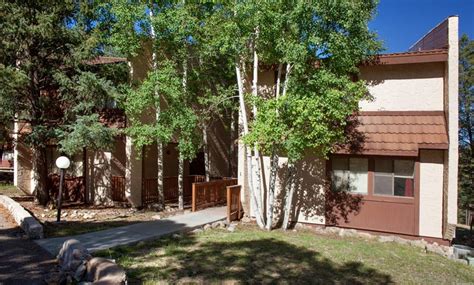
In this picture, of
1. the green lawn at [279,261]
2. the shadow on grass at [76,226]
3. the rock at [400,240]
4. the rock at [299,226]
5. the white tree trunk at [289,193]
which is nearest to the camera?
the green lawn at [279,261]

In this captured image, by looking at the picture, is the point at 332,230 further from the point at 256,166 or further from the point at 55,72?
the point at 55,72

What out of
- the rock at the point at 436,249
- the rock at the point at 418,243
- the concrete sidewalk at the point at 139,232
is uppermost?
the concrete sidewalk at the point at 139,232

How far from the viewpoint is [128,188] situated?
13.8m

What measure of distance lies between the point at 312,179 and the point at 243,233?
278cm

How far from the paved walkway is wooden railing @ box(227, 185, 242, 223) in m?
5.41

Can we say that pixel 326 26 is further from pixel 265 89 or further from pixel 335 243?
pixel 335 243

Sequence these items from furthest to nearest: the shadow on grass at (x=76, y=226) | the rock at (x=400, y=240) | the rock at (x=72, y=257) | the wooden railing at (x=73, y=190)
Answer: the wooden railing at (x=73, y=190), the rock at (x=400, y=240), the shadow on grass at (x=76, y=226), the rock at (x=72, y=257)

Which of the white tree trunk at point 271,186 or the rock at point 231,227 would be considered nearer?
the rock at point 231,227

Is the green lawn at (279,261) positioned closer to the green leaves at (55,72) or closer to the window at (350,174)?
the window at (350,174)

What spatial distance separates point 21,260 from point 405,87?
405 inches

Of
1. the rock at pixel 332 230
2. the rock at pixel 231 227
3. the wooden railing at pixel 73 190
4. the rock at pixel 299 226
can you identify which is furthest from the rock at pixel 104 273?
the wooden railing at pixel 73 190

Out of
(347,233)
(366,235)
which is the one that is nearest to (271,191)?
(347,233)

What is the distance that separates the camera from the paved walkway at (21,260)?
6.09 metres

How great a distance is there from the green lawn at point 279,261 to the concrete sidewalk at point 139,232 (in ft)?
1.42
